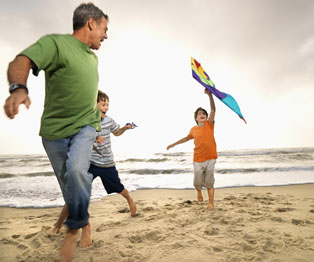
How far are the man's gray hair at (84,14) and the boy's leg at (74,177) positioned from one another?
36.6 inches

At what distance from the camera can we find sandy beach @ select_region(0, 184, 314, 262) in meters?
2.17

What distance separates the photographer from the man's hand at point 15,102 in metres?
1.25

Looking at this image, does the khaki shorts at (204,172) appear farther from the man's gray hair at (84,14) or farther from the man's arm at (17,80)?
the man's arm at (17,80)

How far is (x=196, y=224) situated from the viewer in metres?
3.03

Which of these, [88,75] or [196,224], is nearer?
[88,75]

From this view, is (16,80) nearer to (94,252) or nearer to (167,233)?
(94,252)

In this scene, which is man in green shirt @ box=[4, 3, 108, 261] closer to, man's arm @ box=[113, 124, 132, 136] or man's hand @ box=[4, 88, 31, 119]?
man's hand @ box=[4, 88, 31, 119]

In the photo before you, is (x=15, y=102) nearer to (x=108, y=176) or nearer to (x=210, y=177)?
(x=108, y=176)

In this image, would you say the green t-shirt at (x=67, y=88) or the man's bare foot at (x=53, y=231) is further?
the man's bare foot at (x=53, y=231)

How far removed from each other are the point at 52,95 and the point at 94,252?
1623mm

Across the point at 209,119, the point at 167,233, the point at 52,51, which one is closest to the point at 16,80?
the point at 52,51

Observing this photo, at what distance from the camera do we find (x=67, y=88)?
1763 mm

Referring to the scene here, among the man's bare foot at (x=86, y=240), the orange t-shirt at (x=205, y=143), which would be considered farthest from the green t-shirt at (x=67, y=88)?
the orange t-shirt at (x=205, y=143)

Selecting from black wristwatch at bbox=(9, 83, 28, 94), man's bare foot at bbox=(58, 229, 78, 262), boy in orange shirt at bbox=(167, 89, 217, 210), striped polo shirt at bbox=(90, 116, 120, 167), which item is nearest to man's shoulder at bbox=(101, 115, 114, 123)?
striped polo shirt at bbox=(90, 116, 120, 167)
